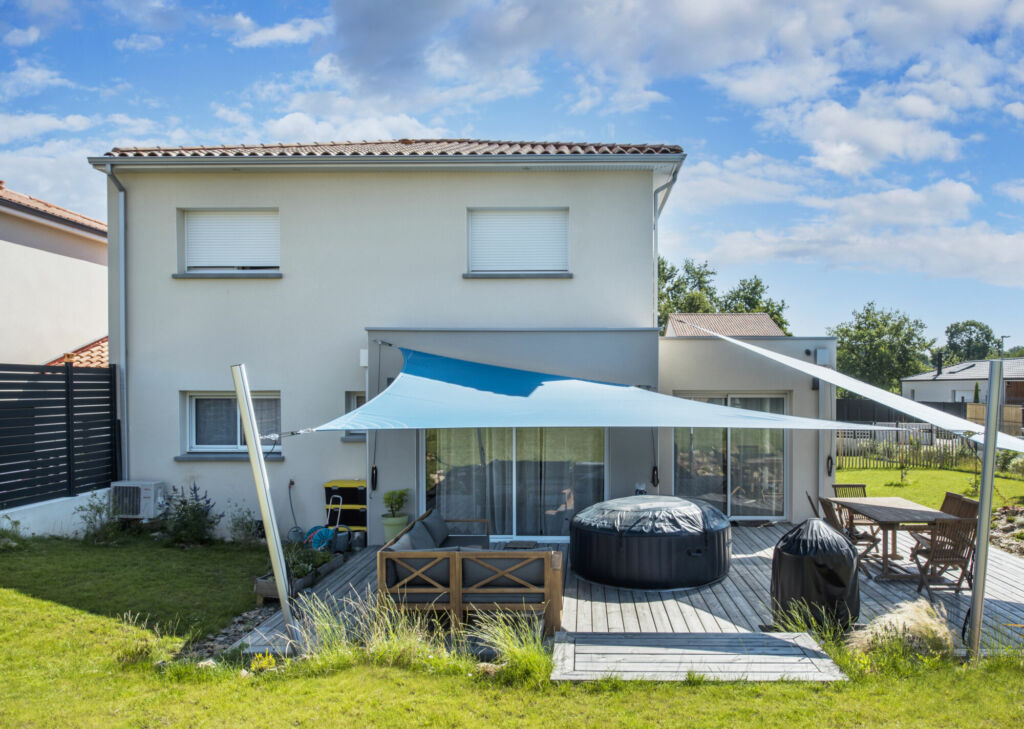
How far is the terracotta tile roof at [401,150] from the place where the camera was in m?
10.5

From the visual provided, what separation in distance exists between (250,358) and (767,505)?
9780 mm

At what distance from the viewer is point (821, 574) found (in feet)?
20.4

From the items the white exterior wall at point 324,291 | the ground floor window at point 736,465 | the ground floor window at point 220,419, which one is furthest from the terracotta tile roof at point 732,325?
the ground floor window at point 220,419

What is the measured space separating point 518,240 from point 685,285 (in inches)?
1760

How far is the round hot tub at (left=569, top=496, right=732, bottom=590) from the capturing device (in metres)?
7.62

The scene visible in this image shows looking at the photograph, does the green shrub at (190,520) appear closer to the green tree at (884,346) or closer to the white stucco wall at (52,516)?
the white stucco wall at (52,516)

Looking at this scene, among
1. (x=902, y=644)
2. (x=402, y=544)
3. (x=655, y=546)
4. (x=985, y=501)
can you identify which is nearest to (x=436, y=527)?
(x=402, y=544)

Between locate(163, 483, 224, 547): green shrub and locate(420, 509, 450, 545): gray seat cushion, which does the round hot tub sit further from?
locate(163, 483, 224, 547): green shrub

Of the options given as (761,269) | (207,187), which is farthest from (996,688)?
(761,269)

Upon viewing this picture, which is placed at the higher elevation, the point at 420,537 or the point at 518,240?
the point at 518,240

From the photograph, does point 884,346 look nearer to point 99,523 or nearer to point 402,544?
point 402,544

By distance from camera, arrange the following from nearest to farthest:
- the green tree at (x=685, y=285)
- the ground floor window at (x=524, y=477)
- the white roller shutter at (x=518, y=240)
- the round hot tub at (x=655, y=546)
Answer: the round hot tub at (x=655, y=546), the ground floor window at (x=524, y=477), the white roller shutter at (x=518, y=240), the green tree at (x=685, y=285)

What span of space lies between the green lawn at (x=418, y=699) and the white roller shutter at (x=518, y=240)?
23.8ft

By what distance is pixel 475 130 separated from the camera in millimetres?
13758
